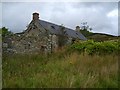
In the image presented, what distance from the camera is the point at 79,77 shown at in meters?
6.52

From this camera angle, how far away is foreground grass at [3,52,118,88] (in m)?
5.98

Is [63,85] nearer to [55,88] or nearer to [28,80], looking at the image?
[55,88]

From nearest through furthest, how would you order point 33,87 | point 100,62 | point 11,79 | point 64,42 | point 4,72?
point 33,87, point 11,79, point 4,72, point 100,62, point 64,42

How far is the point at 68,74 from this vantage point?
702 cm

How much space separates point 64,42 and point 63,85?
88.0ft

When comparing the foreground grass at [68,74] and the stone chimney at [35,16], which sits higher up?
the stone chimney at [35,16]

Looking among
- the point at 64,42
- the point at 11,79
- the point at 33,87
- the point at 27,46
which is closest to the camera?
the point at 33,87

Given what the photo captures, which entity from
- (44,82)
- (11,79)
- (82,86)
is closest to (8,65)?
(11,79)

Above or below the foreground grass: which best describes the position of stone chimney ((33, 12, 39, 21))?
above

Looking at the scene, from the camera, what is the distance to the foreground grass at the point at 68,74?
598 centimetres

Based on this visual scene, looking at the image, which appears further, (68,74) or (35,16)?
(35,16)

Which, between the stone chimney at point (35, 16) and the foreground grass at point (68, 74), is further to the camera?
the stone chimney at point (35, 16)

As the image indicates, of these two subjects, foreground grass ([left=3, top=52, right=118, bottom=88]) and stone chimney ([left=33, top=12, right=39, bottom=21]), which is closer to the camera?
foreground grass ([left=3, top=52, right=118, bottom=88])

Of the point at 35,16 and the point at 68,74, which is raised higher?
the point at 35,16
